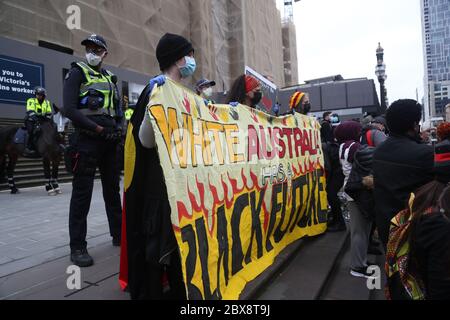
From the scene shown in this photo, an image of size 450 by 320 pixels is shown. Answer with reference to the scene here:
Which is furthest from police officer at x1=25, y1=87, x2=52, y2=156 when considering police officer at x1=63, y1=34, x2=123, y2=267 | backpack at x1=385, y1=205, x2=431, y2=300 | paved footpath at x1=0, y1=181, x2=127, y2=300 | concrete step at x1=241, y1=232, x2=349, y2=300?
backpack at x1=385, y1=205, x2=431, y2=300

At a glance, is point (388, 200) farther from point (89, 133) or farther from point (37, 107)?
point (37, 107)

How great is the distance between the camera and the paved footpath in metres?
2.73

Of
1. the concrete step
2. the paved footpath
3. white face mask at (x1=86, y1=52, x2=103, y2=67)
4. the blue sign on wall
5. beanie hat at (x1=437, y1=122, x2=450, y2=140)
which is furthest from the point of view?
the blue sign on wall

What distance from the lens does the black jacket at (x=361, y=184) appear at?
342cm

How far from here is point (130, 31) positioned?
72.5 ft

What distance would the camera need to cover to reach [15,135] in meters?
8.29

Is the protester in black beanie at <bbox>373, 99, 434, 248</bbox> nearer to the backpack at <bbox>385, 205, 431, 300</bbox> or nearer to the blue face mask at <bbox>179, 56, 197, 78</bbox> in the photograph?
the backpack at <bbox>385, 205, 431, 300</bbox>

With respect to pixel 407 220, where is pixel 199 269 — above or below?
below

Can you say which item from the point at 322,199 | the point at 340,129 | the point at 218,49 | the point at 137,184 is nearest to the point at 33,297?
the point at 137,184

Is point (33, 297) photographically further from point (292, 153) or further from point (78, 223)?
point (292, 153)

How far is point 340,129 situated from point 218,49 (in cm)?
3468

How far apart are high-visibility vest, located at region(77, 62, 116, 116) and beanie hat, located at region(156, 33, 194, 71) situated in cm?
105

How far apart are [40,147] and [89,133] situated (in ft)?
19.4
